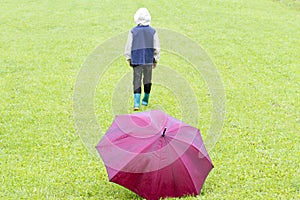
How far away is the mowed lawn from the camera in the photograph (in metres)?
6.63

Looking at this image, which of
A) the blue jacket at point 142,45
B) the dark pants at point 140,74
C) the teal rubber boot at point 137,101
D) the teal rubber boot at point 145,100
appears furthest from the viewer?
the teal rubber boot at point 145,100

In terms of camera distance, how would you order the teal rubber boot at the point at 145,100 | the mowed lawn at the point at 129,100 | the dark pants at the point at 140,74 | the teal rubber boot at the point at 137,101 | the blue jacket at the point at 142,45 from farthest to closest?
the teal rubber boot at the point at 145,100 < the teal rubber boot at the point at 137,101 < the dark pants at the point at 140,74 < the blue jacket at the point at 142,45 < the mowed lawn at the point at 129,100

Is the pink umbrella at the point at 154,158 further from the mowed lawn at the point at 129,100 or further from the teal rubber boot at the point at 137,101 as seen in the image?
the teal rubber boot at the point at 137,101

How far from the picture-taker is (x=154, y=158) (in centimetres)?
563

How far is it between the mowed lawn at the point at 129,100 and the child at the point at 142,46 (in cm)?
112

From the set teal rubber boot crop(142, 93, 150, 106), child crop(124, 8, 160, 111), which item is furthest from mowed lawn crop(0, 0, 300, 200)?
child crop(124, 8, 160, 111)

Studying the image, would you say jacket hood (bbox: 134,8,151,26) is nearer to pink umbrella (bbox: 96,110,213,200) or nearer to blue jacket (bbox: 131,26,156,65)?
blue jacket (bbox: 131,26,156,65)

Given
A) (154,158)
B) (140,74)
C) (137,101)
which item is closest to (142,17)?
(140,74)

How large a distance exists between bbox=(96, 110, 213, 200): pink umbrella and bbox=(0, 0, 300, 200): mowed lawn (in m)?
0.37

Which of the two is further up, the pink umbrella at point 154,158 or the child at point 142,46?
the child at point 142,46

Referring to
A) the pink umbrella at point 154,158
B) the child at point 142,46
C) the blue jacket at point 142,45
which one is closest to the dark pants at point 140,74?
the child at point 142,46

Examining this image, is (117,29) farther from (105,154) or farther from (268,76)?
(105,154)

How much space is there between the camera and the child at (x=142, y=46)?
9070mm

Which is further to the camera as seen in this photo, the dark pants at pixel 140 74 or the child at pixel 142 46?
the dark pants at pixel 140 74
